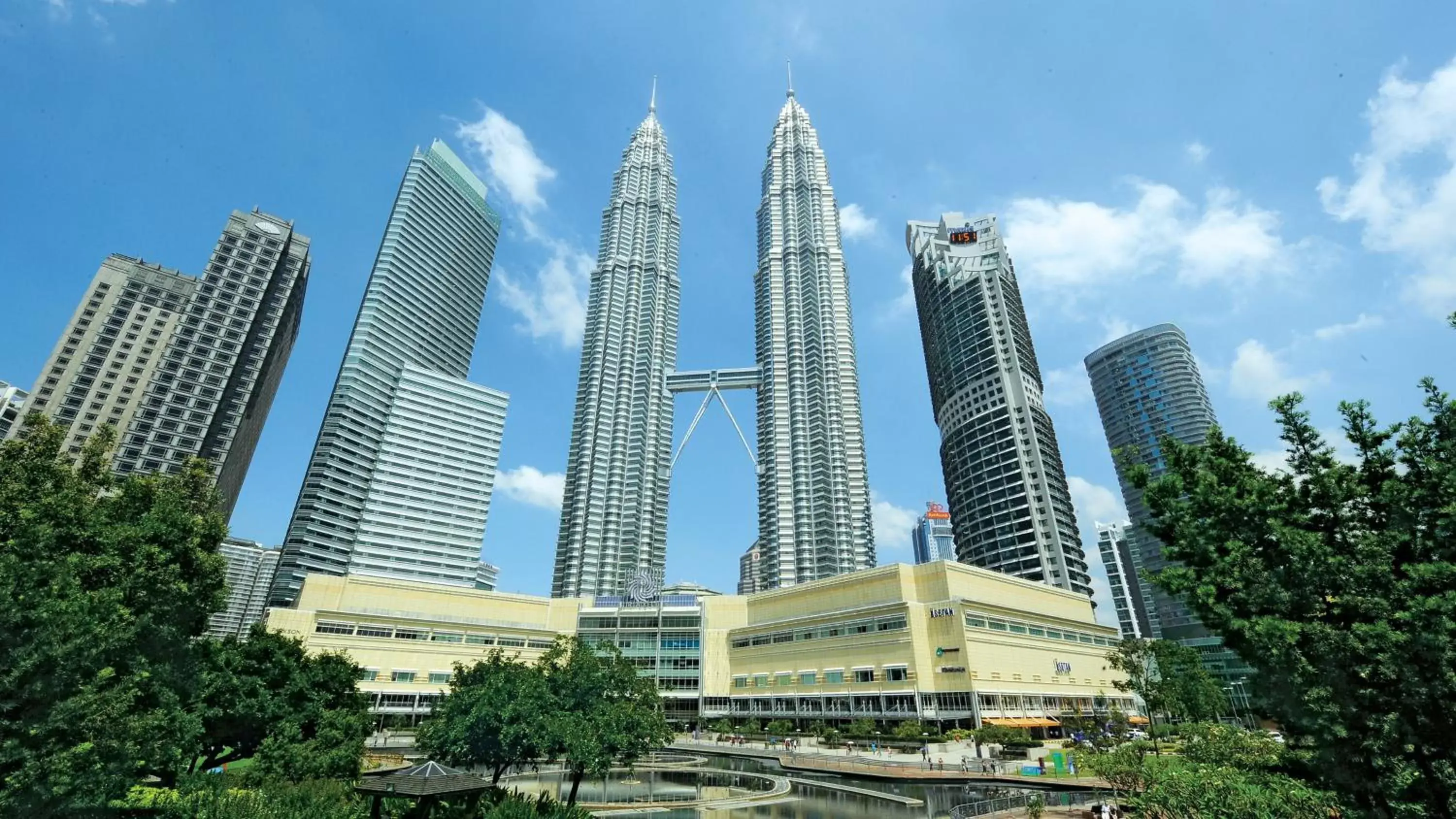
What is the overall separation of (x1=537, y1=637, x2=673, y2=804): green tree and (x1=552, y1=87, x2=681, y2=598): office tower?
112570 mm

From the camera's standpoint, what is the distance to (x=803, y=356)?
559ft

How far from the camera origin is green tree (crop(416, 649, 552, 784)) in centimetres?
2772

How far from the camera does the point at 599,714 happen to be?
94.9 ft

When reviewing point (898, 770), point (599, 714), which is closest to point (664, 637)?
point (898, 770)

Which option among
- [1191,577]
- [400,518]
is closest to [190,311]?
[400,518]

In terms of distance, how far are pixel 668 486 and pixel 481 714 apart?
15164 cm

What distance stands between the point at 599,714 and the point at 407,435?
531 ft

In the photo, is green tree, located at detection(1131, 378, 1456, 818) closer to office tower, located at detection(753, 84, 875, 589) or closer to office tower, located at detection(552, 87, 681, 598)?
office tower, located at detection(753, 84, 875, 589)

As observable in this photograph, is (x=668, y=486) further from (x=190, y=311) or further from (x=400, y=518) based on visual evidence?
(x=190, y=311)

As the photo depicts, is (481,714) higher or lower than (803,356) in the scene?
lower

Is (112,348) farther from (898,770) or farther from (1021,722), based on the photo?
(1021,722)

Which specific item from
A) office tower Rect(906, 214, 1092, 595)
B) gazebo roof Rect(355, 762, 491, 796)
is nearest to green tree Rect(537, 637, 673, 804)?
gazebo roof Rect(355, 762, 491, 796)

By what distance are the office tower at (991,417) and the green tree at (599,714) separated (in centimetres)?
11018

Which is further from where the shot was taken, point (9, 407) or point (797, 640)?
point (9, 407)
